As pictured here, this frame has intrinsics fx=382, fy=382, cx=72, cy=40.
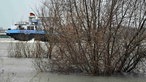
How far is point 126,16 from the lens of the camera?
16.8 meters

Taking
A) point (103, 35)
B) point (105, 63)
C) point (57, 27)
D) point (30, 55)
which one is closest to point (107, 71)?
point (105, 63)

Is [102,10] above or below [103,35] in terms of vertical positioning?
above

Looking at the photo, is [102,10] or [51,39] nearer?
[102,10]

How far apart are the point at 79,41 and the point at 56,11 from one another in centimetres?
191

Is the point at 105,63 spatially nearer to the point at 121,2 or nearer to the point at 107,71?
the point at 107,71

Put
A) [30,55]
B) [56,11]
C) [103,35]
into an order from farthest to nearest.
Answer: [30,55] < [56,11] < [103,35]

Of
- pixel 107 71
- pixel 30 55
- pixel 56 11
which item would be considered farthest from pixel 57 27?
pixel 30 55

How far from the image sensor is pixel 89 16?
55.0 feet

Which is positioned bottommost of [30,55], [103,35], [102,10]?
[30,55]

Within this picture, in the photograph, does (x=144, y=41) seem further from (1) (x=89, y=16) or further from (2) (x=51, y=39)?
(2) (x=51, y=39)

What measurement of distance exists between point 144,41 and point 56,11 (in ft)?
13.7

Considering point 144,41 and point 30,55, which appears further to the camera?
point 30,55

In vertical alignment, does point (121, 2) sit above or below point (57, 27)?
above

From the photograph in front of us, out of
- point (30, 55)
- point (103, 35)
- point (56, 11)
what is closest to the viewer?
point (103, 35)
